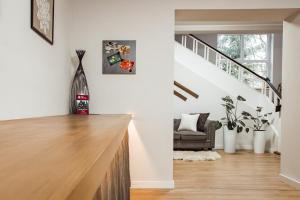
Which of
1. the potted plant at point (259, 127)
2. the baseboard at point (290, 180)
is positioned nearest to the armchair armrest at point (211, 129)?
the potted plant at point (259, 127)

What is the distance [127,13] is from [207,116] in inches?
145

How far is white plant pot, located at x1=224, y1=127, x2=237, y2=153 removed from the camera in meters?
6.09

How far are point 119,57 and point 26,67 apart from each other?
4.70 feet

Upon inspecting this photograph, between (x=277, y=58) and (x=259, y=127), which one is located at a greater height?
(x=277, y=58)

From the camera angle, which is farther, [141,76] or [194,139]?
[194,139]

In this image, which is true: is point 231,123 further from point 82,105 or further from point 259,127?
point 82,105

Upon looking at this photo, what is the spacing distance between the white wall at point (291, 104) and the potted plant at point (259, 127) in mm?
2395

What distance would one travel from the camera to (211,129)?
20.3 feet

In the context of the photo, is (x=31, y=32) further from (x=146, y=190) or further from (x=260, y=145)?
(x=260, y=145)

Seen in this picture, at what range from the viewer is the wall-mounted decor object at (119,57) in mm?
3361

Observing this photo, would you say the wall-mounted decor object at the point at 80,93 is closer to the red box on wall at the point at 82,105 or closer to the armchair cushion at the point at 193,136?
the red box on wall at the point at 82,105

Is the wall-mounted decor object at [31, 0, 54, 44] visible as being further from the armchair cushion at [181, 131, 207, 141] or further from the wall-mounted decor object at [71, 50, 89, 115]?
the armchair cushion at [181, 131, 207, 141]

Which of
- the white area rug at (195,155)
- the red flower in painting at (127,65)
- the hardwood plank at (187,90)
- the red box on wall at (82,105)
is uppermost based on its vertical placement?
the red flower in painting at (127,65)

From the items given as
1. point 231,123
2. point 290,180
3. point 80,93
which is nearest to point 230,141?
point 231,123
